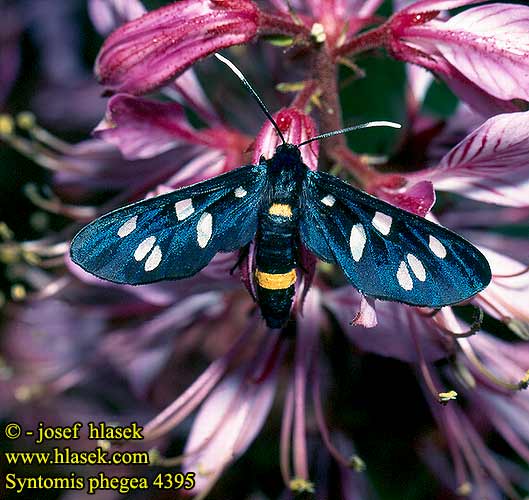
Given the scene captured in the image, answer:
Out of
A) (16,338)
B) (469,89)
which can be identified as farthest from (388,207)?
(16,338)

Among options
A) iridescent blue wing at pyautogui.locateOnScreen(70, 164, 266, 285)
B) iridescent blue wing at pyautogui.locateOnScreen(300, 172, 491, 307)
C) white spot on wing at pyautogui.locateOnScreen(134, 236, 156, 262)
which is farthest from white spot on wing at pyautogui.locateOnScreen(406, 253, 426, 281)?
white spot on wing at pyautogui.locateOnScreen(134, 236, 156, 262)

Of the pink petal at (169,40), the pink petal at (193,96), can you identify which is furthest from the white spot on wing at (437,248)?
the pink petal at (193,96)

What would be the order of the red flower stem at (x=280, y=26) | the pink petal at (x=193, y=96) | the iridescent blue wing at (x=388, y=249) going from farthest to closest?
the pink petal at (x=193, y=96) < the red flower stem at (x=280, y=26) < the iridescent blue wing at (x=388, y=249)

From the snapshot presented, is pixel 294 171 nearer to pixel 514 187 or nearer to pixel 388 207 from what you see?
pixel 388 207

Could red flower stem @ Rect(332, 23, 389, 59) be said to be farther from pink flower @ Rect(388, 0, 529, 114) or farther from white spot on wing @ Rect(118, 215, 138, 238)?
white spot on wing @ Rect(118, 215, 138, 238)

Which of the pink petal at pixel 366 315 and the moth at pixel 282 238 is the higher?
the moth at pixel 282 238

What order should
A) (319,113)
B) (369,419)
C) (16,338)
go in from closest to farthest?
(319,113) → (369,419) → (16,338)

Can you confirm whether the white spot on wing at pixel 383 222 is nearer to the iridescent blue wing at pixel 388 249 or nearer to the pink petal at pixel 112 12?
the iridescent blue wing at pixel 388 249
